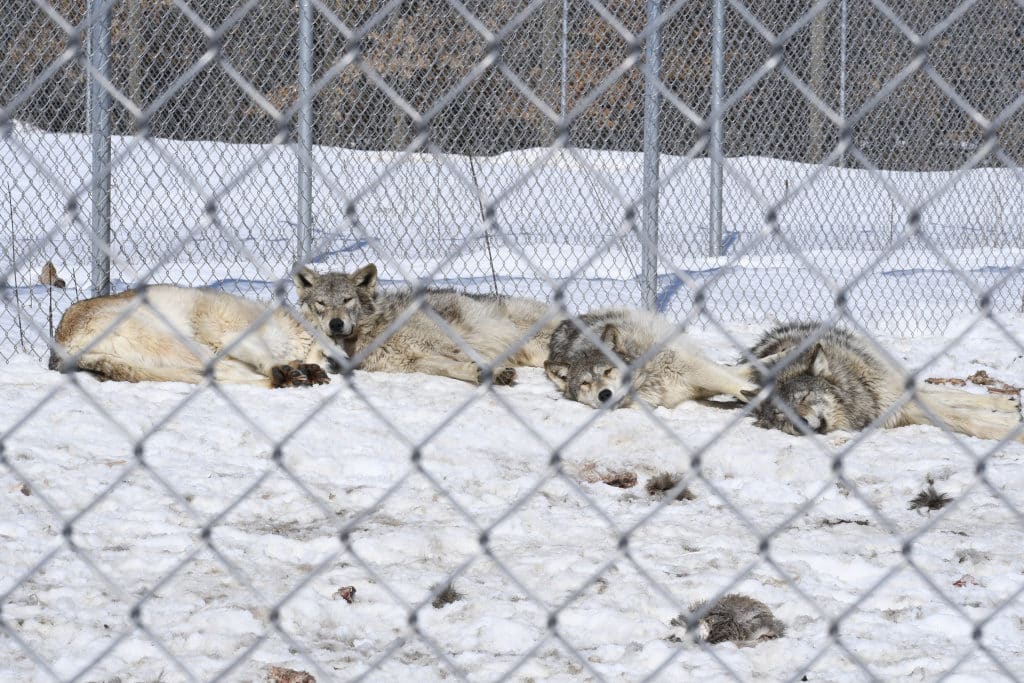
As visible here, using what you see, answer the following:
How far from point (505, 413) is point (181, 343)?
2.08m

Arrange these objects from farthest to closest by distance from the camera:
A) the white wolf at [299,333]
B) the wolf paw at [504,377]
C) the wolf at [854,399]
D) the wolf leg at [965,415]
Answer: the wolf paw at [504,377]
the white wolf at [299,333]
the wolf at [854,399]
the wolf leg at [965,415]

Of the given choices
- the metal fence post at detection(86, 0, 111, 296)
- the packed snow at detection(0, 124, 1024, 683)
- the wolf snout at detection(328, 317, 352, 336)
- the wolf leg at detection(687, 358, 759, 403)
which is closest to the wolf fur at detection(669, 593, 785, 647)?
the packed snow at detection(0, 124, 1024, 683)

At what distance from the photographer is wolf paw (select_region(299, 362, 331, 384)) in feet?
22.0

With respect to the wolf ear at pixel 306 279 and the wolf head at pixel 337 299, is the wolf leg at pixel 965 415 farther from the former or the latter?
the wolf ear at pixel 306 279

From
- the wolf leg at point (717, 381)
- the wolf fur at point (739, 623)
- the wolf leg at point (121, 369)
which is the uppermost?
the wolf leg at point (717, 381)

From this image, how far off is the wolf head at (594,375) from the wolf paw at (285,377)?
1640 millimetres

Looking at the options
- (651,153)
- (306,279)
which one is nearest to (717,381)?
(651,153)

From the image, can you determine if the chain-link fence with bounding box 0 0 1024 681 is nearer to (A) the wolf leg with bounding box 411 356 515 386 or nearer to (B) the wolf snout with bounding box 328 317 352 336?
(A) the wolf leg with bounding box 411 356 515 386

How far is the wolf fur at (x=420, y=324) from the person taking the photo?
276 inches

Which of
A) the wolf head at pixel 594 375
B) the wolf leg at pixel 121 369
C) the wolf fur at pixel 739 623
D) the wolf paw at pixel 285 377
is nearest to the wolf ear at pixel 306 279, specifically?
the wolf paw at pixel 285 377

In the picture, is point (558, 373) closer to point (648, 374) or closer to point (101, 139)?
point (648, 374)

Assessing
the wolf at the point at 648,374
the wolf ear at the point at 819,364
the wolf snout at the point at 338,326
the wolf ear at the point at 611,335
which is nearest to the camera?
the wolf ear at the point at 819,364

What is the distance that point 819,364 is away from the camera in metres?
5.76

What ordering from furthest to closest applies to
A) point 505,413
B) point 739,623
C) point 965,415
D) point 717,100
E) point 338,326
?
1. point 717,100
2. point 338,326
3. point 505,413
4. point 965,415
5. point 739,623
